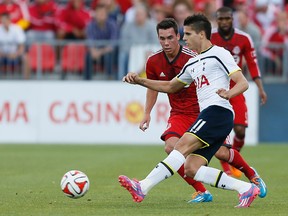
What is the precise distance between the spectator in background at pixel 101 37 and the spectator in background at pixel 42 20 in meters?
1.20

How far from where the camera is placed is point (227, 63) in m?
9.67

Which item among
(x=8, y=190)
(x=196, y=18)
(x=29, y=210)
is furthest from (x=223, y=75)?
(x=8, y=190)

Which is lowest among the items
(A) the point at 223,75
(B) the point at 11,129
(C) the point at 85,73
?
(B) the point at 11,129

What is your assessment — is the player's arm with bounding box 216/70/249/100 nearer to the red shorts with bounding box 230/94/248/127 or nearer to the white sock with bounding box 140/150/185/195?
the white sock with bounding box 140/150/185/195

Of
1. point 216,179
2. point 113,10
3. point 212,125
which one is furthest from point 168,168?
point 113,10

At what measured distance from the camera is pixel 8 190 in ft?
38.1

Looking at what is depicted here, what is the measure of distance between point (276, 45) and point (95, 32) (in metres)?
4.23

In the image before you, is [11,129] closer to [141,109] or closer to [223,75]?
[141,109]

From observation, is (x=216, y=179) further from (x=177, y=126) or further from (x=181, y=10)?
(x=181, y=10)

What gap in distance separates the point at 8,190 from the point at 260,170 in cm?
483

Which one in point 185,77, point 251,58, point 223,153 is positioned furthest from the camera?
point 251,58

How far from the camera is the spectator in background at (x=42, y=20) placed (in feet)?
71.4

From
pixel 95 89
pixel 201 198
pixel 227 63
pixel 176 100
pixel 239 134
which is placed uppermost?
pixel 227 63

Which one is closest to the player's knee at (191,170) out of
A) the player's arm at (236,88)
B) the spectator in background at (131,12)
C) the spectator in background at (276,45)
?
the player's arm at (236,88)
